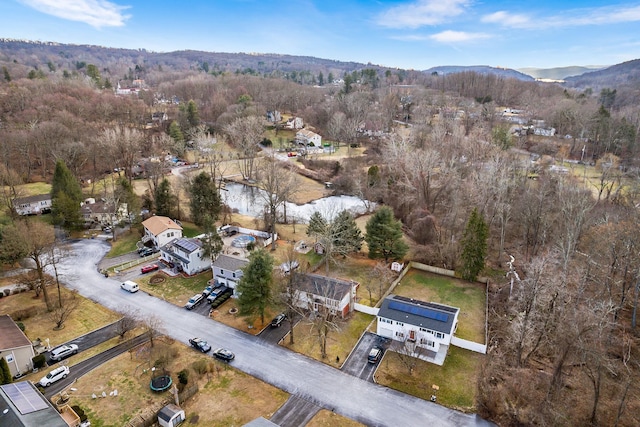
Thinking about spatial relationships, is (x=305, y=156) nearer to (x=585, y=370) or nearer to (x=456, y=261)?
(x=456, y=261)

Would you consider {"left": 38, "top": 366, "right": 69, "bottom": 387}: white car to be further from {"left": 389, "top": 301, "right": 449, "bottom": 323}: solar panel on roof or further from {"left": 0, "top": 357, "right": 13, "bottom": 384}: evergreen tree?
{"left": 389, "top": 301, "right": 449, "bottom": 323}: solar panel on roof

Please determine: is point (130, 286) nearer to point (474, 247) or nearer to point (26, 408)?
point (26, 408)

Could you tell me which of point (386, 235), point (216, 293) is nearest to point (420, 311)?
point (386, 235)

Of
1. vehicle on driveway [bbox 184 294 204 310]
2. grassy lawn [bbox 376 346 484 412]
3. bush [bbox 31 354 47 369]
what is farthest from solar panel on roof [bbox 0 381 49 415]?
grassy lawn [bbox 376 346 484 412]

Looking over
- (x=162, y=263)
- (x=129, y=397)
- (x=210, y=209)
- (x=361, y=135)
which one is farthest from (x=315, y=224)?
(x=361, y=135)

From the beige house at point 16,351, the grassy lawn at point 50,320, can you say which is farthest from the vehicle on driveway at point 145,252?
the beige house at point 16,351

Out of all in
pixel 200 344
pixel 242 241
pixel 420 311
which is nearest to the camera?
pixel 200 344
